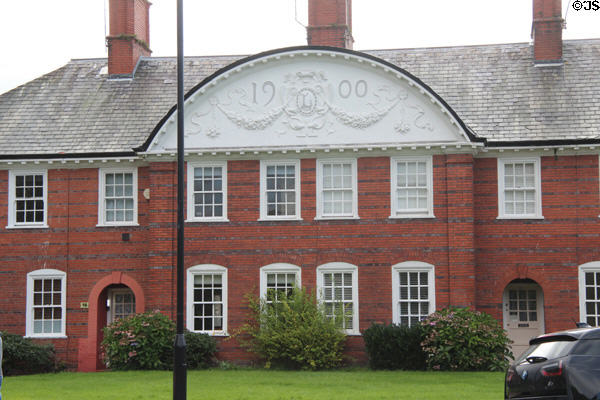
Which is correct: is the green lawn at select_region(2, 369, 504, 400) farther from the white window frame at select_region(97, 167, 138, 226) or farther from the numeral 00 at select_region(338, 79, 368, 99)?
the numeral 00 at select_region(338, 79, 368, 99)

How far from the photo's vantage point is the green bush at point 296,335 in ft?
78.1

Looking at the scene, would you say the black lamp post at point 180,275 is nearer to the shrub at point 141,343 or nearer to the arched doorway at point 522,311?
the shrub at point 141,343

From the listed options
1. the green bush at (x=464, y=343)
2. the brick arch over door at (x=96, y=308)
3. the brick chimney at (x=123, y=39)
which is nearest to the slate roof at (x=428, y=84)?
the brick chimney at (x=123, y=39)

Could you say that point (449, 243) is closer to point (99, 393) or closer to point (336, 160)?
point (336, 160)

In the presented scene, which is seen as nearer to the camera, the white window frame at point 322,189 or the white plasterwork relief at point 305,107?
the white plasterwork relief at point 305,107

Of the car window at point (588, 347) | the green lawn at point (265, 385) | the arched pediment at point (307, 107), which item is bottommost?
the green lawn at point (265, 385)

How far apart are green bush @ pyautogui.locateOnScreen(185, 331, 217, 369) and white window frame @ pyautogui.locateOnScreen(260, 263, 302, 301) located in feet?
6.55

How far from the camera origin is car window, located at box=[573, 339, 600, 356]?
11086 mm

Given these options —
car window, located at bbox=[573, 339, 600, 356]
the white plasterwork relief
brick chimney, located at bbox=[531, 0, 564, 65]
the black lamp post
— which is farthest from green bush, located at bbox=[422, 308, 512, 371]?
car window, located at bbox=[573, 339, 600, 356]

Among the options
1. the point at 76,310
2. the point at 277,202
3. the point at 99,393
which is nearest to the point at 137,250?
the point at 76,310

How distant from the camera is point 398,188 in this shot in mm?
25031

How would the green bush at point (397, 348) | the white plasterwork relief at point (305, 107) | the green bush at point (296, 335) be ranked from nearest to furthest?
1. the green bush at point (397, 348)
2. the green bush at point (296, 335)
3. the white plasterwork relief at point (305, 107)

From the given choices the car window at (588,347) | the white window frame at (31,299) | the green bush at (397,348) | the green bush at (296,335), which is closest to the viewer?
the car window at (588,347)

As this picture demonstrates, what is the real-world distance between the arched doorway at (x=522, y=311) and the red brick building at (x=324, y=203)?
0.19 ft
